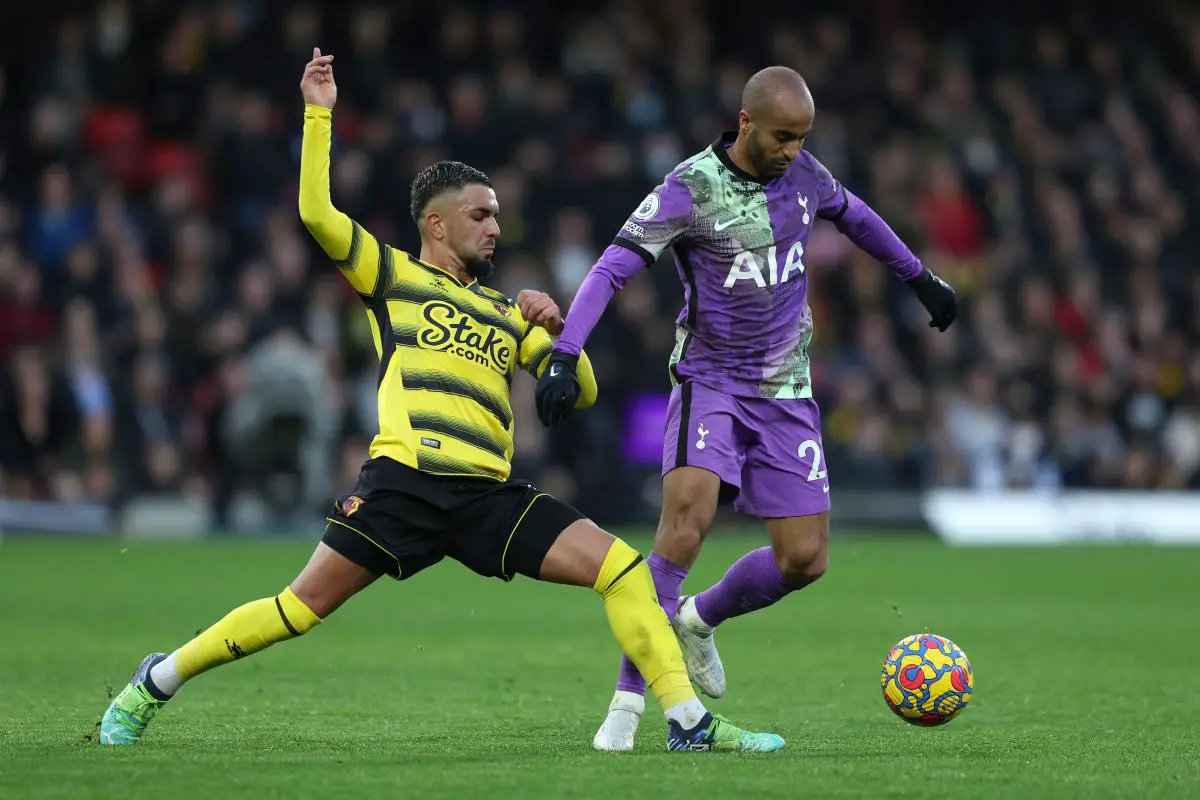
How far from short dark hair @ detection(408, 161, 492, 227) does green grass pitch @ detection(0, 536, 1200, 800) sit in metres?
1.91

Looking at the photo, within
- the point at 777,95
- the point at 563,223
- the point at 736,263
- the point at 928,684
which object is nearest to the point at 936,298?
the point at 736,263

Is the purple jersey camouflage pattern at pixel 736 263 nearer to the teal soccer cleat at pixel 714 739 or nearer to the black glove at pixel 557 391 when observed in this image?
the black glove at pixel 557 391

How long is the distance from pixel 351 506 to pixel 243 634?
0.58m

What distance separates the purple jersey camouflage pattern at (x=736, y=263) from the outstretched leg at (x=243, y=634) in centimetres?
150

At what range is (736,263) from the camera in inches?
272

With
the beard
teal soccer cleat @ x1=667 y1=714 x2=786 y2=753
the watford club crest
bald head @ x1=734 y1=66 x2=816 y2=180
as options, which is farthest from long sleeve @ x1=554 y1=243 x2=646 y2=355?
teal soccer cleat @ x1=667 y1=714 x2=786 y2=753

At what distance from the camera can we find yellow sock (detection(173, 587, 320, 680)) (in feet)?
20.5

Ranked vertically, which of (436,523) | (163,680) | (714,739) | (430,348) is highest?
(430,348)

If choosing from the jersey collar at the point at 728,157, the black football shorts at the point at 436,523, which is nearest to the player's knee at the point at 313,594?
the black football shorts at the point at 436,523

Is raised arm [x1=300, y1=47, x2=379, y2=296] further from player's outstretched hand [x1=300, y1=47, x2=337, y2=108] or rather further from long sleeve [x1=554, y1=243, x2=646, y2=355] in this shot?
long sleeve [x1=554, y1=243, x2=646, y2=355]

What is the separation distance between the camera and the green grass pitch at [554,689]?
18.4 feet

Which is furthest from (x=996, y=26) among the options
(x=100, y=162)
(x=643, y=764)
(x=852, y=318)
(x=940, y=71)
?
(x=643, y=764)

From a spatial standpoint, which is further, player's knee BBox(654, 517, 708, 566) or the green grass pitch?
player's knee BBox(654, 517, 708, 566)

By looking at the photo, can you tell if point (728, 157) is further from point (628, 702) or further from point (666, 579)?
point (628, 702)
